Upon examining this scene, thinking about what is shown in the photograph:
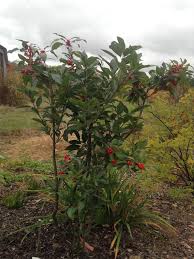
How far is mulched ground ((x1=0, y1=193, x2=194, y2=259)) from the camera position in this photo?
3.48 metres

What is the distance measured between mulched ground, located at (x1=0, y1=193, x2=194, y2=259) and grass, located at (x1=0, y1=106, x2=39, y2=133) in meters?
6.35

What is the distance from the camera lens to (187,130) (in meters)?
4.37

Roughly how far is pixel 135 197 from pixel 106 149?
117 centimetres

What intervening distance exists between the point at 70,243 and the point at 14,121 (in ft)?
27.6

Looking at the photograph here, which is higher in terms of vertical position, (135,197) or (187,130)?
(187,130)

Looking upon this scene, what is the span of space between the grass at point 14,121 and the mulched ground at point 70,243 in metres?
6.35

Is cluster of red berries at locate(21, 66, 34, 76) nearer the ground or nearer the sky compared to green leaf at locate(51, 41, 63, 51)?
nearer the ground

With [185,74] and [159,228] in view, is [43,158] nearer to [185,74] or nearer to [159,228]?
[159,228]

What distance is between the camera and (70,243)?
11.7 feet

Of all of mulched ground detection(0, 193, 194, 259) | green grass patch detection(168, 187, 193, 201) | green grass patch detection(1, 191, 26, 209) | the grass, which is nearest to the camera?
mulched ground detection(0, 193, 194, 259)

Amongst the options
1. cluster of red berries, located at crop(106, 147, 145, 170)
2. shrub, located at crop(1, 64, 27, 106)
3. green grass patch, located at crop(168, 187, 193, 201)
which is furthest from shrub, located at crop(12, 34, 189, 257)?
shrub, located at crop(1, 64, 27, 106)

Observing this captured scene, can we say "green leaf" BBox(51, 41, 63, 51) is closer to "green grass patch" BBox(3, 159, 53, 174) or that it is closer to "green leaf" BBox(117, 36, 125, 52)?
"green leaf" BBox(117, 36, 125, 52)

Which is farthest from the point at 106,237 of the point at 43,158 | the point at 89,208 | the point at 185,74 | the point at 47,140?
the point at 47,140

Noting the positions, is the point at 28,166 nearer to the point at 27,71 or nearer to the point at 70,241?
the point at 70,241
